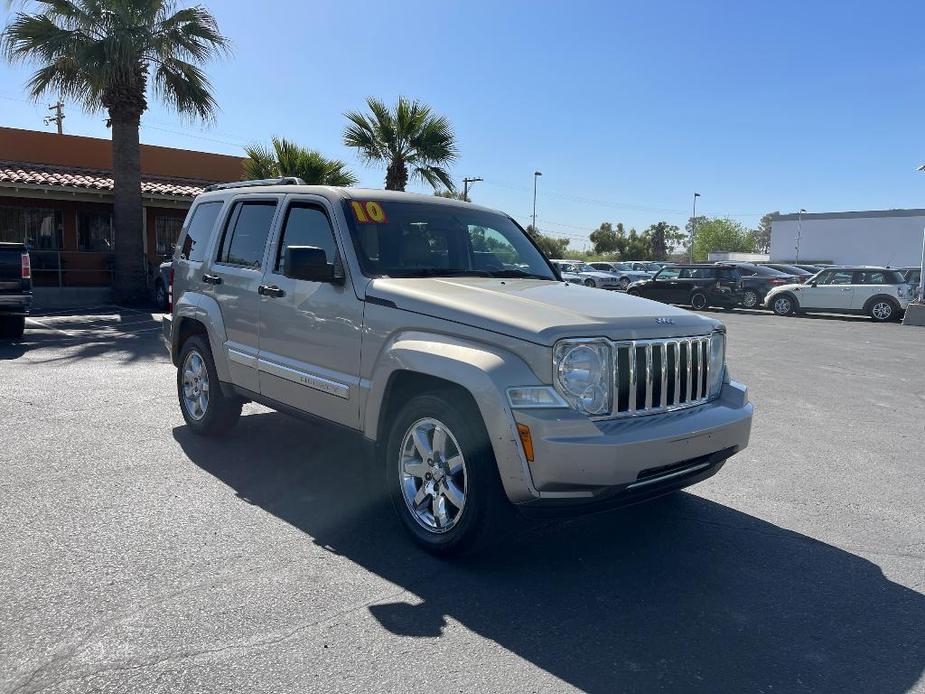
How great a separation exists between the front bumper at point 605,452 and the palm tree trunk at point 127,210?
18.0m

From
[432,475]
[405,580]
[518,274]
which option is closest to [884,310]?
[518,274]

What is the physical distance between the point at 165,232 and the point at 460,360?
2142 cm

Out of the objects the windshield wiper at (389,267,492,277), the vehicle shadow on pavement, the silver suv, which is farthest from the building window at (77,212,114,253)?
the windshield wiper at (389,267,492,277)

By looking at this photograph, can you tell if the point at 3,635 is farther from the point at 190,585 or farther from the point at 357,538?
the point at 357,538

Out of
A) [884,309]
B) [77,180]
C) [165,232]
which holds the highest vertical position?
[77,180]

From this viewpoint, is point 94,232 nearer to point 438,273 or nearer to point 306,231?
point 306,231

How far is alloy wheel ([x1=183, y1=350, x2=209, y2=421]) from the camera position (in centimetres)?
622

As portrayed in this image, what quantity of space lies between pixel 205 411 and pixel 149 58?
618 inches

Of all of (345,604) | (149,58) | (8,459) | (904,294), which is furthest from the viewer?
(904,294)

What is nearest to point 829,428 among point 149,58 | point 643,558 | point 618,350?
point 643,558

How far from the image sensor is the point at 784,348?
14.0m

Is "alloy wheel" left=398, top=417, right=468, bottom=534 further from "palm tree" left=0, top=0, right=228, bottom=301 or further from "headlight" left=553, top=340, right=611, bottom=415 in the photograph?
"palm tree" left=0, top=0, right=228, bottom=301

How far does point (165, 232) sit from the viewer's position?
22859mm

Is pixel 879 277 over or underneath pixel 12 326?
over
